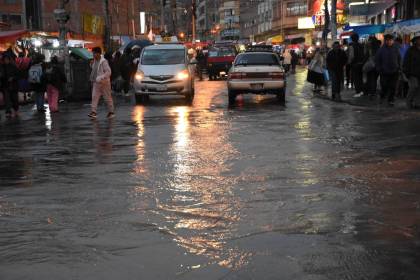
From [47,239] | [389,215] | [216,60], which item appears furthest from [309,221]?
[216,60]

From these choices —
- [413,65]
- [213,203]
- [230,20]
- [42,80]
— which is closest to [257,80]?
[413,65]

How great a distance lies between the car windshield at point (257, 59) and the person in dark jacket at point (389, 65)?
4058mm

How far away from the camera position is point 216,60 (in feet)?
137

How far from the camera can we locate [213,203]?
694 centimetres

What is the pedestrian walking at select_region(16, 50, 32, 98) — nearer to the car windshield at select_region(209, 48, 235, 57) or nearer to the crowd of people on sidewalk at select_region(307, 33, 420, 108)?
the crowd of people on sidewalk at select_region(307, 33, 420, 108)

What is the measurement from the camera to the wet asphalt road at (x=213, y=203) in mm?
4969

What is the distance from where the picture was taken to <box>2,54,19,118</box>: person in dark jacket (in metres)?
17.5

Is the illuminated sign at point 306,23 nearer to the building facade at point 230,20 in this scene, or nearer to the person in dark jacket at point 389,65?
the building facade at point 230,20

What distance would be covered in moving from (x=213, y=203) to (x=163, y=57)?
1645 centimetres

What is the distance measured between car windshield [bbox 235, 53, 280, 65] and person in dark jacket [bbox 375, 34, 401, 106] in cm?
406

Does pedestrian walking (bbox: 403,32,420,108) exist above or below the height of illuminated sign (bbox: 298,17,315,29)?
below

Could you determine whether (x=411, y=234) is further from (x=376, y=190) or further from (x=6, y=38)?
(x=6, y=38)

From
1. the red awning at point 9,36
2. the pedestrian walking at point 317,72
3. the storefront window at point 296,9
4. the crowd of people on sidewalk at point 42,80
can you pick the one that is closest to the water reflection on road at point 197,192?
the crowd of people on sidewalk at point 42,80

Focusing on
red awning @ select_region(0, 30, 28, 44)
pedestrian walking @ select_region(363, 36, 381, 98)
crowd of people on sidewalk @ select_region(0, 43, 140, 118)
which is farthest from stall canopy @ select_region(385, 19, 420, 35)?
red awning @ select_region(0, 30, 28, 44)
